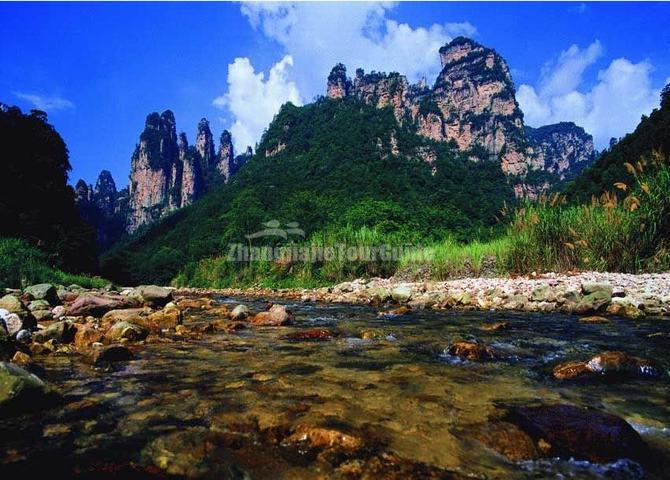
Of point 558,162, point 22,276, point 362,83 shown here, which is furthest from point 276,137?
point 558,162

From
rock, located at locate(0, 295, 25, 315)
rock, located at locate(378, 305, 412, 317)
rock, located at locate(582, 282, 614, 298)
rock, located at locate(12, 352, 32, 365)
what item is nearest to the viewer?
rock, located at locate(12, 352, 32, 365)

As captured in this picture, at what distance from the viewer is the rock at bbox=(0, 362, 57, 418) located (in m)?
2.51

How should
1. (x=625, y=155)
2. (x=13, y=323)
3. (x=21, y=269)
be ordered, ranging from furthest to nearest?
(x=625, y=155), (x=21, y=269), (x=13, y=323)

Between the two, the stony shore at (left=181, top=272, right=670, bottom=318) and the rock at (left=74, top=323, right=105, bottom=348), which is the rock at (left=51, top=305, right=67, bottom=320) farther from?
the stony shore at (left=181, top=272, right=670, bottom=318)

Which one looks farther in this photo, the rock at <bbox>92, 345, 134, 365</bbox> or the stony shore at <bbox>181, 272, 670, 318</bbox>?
the stony shore at <bbox>181, 272, 670, 318</bbox>

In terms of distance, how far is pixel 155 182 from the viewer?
130750 millimetres

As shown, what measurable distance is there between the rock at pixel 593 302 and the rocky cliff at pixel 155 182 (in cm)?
12637

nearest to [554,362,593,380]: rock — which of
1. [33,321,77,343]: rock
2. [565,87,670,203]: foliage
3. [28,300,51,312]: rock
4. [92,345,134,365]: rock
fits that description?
[92,345,134,365]: rock

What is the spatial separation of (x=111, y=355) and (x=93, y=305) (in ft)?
14.2

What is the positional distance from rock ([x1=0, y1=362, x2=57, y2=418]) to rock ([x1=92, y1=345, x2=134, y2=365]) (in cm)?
138

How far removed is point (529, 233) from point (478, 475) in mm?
12585

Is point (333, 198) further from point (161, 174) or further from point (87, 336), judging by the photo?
point (161, 174)

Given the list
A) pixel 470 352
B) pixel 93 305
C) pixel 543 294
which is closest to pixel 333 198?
pixel 543 294

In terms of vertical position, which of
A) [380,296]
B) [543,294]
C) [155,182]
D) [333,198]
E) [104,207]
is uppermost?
[155,182]
